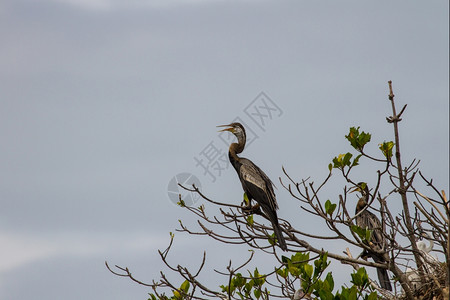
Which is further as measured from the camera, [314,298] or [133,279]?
[133,279]

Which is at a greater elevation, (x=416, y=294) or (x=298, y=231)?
(x=298, y=231)

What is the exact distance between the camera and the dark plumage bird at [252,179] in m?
6.76

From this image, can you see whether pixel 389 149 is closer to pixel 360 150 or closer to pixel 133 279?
pixel 360 150

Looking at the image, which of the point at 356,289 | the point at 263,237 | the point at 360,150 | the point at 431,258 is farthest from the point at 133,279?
the point at 431,258

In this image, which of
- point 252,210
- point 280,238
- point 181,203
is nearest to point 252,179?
point 252,210

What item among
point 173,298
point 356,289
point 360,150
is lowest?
point 356,289

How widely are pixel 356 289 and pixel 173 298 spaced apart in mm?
1951

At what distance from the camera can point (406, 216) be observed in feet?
16.8

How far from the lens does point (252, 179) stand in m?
7.20

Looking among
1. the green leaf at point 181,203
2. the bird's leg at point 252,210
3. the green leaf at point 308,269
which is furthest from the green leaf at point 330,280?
the green leaf at point 181,203

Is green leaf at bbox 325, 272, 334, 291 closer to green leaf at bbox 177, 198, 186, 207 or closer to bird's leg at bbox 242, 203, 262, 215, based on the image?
bird's leg at bbox 242, 203, 262, 215

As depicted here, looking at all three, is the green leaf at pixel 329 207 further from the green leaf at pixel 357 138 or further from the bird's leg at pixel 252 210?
the bird's leg at pixel 252 210

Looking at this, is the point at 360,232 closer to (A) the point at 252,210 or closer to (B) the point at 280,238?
(B) the point at 280,238

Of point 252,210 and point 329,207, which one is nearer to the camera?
point 329,207
